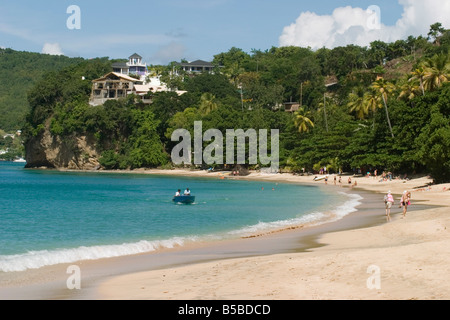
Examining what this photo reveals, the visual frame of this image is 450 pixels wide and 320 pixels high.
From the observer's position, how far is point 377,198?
4559 cm

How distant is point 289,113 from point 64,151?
52233 millimetres

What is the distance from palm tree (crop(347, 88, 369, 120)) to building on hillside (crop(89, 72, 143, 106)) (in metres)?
58.1

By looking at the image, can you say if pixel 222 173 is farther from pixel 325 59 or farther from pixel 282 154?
pixel 325 59

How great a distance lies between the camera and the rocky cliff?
120 metres

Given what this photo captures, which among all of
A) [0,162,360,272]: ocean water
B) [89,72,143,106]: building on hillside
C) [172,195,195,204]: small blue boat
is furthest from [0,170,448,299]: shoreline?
[89,72,143,106]: building on hillside

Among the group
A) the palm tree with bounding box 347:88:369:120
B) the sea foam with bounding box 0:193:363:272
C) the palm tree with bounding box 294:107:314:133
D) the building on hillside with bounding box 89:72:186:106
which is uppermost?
the building on hillside with bounding box 89:72:186:106

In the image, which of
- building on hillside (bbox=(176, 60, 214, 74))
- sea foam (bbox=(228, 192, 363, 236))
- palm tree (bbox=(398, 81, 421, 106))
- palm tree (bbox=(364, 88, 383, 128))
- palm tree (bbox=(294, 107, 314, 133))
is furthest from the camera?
building on hillside (bbox=(176, 60, 214, 74))

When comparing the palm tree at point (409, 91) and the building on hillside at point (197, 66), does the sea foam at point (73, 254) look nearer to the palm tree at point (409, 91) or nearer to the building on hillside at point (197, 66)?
the palm tree at point (409, 91)

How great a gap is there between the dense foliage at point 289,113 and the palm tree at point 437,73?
109mm

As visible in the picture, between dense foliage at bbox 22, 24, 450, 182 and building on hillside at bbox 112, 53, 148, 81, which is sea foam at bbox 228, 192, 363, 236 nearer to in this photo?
dense foliage at bbox 22, 24, 450, 182

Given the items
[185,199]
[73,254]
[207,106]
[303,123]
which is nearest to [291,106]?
[207,106]

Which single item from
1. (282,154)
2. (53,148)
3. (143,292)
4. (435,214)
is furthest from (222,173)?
(143,292)

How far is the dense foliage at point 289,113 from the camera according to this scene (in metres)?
67.2
